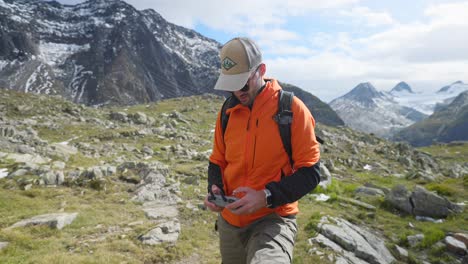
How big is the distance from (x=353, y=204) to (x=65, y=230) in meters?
12.4

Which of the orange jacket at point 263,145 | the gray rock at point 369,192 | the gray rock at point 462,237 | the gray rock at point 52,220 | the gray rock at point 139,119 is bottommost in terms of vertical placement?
the gray rock at point 139,119

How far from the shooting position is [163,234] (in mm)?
10695

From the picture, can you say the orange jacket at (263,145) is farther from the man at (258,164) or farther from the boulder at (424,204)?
the boulder at (424,204)

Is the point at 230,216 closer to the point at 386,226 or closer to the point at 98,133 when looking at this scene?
the point at 386,226

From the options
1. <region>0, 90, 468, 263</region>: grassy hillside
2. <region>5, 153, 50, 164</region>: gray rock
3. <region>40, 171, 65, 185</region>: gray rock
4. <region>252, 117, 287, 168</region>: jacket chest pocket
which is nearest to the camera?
<region>252, 117, 287, 168</region>: jacket chest pocket

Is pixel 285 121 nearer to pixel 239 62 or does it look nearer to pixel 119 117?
pixel 239 62

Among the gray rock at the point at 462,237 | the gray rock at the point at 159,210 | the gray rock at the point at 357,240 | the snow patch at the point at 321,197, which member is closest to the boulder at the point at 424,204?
the snow patch at the point at 321,197

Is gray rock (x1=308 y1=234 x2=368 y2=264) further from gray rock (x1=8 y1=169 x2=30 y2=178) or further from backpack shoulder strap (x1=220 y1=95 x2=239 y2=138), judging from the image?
gray rock (x1=8 y1=169 x2=30 y2=178)

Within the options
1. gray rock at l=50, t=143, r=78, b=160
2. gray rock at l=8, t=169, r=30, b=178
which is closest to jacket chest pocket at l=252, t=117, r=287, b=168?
gray rock at l=8, t=169, r=30, b=178

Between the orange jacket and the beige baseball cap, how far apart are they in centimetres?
39

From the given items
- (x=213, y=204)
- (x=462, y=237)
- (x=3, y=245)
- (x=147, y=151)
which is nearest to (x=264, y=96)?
(x=213, y=204)

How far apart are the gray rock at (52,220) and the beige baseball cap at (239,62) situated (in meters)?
8.70

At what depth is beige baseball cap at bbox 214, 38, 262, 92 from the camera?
4.80m

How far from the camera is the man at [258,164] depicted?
179 inches
